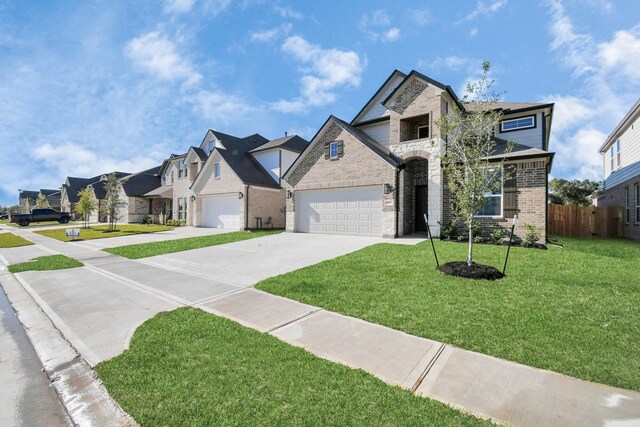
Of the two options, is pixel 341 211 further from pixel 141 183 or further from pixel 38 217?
pixel 38 217

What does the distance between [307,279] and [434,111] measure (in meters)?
10.6

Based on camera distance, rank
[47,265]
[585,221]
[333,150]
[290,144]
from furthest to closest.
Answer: [290,144]
[333,150]
[585,221]
[47,265]

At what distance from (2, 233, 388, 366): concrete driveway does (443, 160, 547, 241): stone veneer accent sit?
627cm

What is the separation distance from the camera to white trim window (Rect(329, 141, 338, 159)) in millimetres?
15562

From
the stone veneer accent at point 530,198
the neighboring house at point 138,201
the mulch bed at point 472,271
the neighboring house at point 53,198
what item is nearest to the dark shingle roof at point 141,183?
the neighboring house at point 138,201

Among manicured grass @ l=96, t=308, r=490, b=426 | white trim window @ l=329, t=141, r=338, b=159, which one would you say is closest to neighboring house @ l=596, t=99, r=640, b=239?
white trim window @ l=329, t=141, r=338, b=159

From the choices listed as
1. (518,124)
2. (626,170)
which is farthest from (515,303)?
(626,170)

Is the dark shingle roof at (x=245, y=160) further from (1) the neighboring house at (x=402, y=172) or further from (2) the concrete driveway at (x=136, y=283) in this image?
(2) the concrete driveway at (x=136, y=283)

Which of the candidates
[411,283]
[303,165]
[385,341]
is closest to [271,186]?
[303,165]

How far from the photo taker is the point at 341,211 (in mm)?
15516

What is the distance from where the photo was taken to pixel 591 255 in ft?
29.2

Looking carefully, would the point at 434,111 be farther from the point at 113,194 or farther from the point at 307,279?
the point at 113,194

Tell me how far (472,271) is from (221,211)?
64.2ft

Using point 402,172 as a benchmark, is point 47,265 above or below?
below
